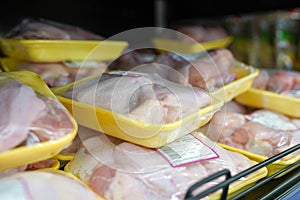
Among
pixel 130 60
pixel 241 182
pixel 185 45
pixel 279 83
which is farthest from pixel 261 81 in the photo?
pixel 241 182

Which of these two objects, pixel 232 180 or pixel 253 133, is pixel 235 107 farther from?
pixel 232 180

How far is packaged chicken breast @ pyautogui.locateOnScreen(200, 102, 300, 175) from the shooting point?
2.91 ft

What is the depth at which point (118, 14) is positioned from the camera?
1.60 metres

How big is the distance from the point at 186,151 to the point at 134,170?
111 millimetres

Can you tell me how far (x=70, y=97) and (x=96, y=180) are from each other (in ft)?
0.69

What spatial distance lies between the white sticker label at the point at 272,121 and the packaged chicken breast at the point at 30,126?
1.79ft

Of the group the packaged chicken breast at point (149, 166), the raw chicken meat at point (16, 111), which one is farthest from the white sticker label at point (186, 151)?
the raw chicken meat at point (16, 111)

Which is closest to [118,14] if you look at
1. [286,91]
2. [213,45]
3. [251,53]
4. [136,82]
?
[213,45]

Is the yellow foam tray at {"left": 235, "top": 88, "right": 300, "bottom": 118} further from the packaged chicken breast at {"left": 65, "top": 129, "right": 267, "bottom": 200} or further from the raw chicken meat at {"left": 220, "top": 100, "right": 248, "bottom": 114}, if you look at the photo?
the packaged chicken breast at {"left": 65, "top": 129, "right": 267, "bottom": 200}

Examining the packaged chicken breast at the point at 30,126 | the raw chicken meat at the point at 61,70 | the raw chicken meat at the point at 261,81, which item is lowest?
the raw chicken meat at the point at 261,81

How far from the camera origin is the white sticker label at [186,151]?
0.70m

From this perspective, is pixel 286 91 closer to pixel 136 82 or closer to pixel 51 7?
pixel 136 82

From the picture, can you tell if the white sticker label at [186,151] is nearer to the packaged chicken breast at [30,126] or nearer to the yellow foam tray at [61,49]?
the packaged chicken breast at [30,126]

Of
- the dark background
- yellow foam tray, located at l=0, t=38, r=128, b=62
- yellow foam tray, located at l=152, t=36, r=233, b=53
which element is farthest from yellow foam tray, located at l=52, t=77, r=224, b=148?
the dark background
